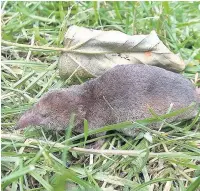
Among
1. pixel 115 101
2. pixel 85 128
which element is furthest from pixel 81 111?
pixel 85 128

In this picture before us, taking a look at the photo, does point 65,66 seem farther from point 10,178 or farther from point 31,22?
point 10,178

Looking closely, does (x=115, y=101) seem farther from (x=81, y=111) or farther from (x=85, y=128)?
(x=85, y=128)

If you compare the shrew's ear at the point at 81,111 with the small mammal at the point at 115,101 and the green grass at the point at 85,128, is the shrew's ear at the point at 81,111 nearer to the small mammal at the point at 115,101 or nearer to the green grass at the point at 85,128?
the small mammal at the point at 115,101

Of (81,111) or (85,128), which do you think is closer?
(85,128)

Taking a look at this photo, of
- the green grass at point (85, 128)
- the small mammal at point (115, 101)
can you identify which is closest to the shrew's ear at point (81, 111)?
the small mammal at point (115, 101)

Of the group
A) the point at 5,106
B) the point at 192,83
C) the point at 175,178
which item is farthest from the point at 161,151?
the point at 5,106
